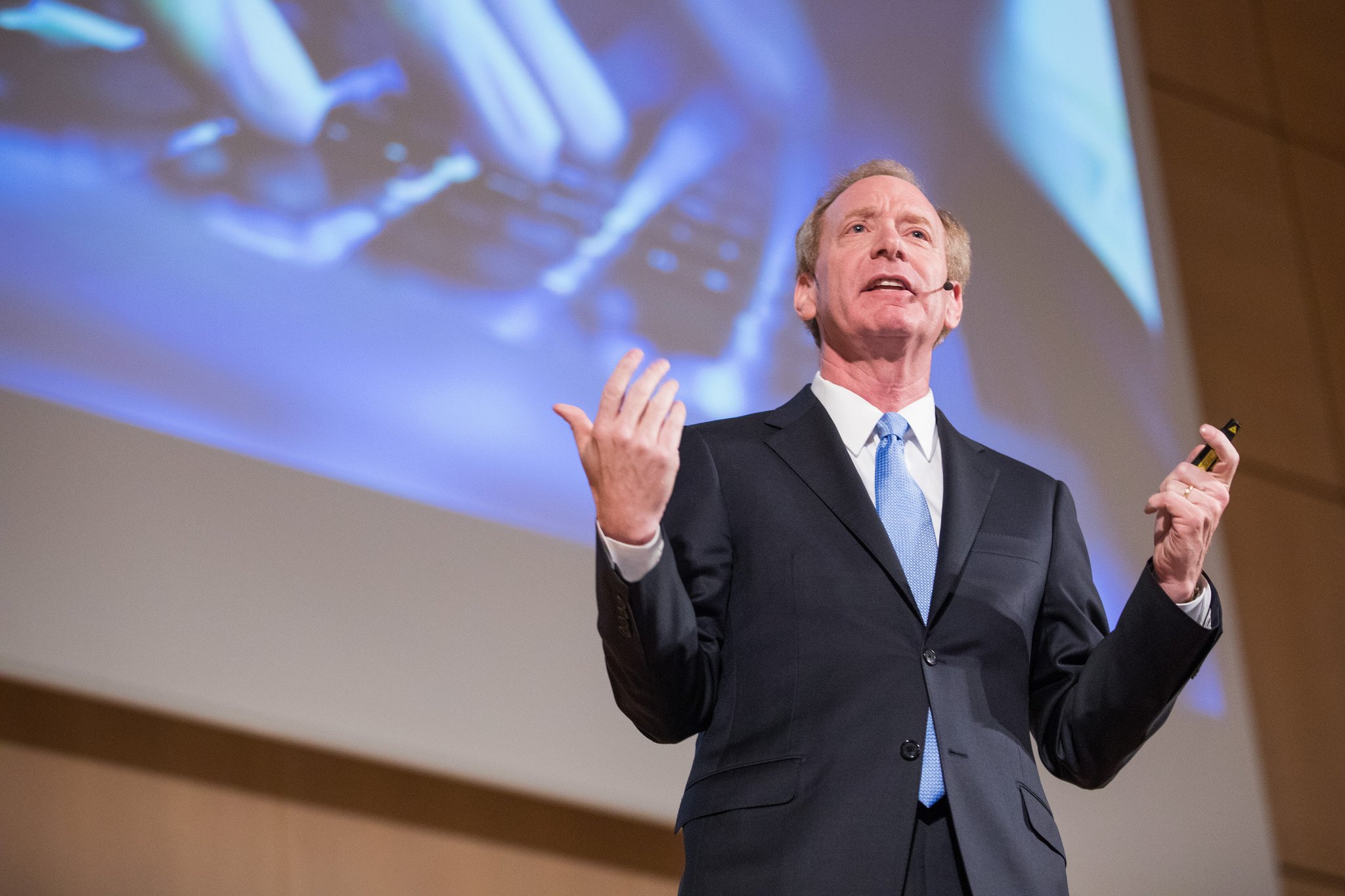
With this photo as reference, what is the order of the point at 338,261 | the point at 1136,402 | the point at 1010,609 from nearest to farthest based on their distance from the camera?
the point at 1010,609 < the point at 338,261 < the point at 1136,402

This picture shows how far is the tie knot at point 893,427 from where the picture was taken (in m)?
1.66

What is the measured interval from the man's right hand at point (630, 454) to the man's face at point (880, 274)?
17.1 inches

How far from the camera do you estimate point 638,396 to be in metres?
1.37

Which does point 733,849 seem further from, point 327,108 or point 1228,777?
point 1228,777

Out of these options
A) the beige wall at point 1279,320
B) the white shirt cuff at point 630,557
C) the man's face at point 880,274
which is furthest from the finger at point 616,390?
the beige wall at point 1279,320

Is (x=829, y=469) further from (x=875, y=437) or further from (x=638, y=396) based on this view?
(x=638, y=396)

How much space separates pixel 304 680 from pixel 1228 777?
220 centimetres

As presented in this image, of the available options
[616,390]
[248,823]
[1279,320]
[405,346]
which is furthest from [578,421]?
[1279,320]

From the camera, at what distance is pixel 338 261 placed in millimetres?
2574

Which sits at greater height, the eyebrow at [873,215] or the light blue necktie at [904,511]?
the eyebrow at [873,215]

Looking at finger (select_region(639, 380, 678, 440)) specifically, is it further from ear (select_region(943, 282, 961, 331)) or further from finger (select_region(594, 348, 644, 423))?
ear (select_region(943, 282, 961, 331))

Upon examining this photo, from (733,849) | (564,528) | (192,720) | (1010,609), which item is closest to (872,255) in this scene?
Result: (1010,609)

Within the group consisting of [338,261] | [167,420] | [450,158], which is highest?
[450,158]

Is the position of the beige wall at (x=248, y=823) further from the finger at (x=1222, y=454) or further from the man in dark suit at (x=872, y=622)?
the finger at (x=1222, y=454)
